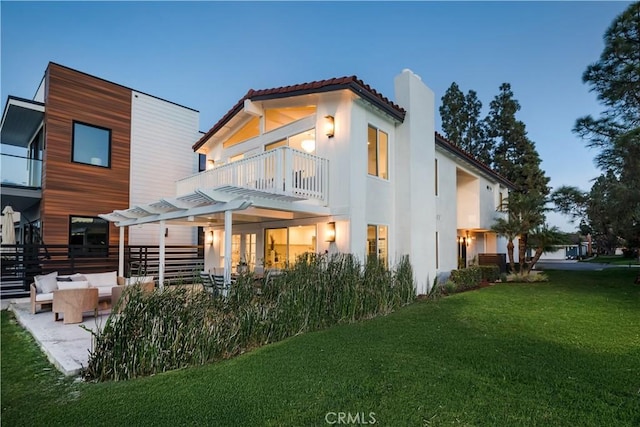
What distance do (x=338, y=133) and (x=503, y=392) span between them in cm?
764

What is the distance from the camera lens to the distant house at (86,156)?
1306cm

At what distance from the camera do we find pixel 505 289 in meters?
12.9

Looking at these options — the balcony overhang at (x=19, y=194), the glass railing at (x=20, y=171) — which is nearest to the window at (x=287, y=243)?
the balcony overhang at (x=19, y=194)

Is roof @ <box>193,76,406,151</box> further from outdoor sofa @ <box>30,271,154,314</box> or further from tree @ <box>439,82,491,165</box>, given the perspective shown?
tree @ <box>439,82,491,165</box>

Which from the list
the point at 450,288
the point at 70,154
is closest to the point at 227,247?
the point at 450,288

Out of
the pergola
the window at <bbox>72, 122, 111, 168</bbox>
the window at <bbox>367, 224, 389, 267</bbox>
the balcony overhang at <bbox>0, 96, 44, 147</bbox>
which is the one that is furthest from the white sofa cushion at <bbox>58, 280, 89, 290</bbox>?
the balcony overhang at <bbox>0, 96, 44, 147</bbox>

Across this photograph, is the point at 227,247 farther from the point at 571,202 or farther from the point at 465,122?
the point at 465,122

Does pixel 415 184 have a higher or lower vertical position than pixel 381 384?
higher

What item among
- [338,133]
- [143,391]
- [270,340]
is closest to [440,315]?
[270,340]

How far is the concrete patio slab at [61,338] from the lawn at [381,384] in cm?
17

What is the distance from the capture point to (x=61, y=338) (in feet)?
21.2

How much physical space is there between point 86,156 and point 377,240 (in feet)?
39.2

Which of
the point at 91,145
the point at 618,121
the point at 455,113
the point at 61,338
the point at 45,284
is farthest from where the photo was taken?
the point at 455,113

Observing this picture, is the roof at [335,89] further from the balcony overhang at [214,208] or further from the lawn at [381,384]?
the lawn at [381,384]
